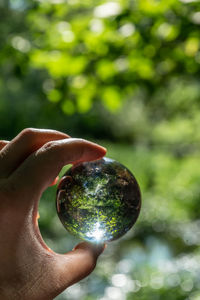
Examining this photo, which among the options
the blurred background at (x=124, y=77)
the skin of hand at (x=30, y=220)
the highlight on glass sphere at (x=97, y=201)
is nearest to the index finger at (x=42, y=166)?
the skin of hand at (x=30, y=220)

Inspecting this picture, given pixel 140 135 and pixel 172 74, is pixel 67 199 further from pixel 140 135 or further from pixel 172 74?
pixel 140 135

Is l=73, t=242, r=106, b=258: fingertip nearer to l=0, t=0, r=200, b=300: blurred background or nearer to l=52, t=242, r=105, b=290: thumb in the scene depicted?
l=52, t=242, r=105, b=290: thumb

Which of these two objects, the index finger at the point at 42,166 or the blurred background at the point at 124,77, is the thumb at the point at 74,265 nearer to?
the index finger at the point at 42,166

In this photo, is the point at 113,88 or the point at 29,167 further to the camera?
the point at 113,88

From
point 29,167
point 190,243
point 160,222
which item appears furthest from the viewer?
point 160,222

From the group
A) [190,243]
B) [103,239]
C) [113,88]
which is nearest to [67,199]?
[103,239]

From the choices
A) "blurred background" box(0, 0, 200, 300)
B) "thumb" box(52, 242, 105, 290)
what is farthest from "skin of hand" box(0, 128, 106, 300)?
"blurred background" box(0, 0, 200, 300)

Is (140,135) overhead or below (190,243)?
below
